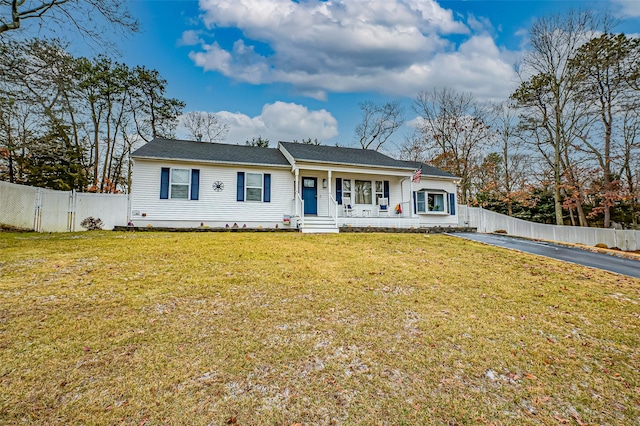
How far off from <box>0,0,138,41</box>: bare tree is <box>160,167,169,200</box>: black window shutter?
5297 millimetres

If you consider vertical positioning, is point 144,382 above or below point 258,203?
below

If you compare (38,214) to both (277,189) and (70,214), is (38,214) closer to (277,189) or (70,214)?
(70,214)

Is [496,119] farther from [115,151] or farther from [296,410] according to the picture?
[115,151]

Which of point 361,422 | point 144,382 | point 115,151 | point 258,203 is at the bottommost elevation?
point 361,422

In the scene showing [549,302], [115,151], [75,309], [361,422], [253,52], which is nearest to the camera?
[361,422]

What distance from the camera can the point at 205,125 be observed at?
1123 inches

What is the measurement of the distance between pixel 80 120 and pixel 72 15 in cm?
1401

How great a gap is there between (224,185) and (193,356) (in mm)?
11556

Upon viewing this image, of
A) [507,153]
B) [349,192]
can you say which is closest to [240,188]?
[349,192]

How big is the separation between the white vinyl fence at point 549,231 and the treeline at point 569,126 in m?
4.33

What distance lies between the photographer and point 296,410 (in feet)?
8.26

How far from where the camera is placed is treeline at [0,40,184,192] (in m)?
10.1

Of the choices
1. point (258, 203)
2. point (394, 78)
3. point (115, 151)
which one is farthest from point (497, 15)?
point (115, 151)

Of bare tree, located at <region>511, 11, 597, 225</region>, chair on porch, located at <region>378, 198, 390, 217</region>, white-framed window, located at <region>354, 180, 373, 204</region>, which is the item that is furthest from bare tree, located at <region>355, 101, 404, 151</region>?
chair on porch, located at <region>378, 198, 390, 217</region>
